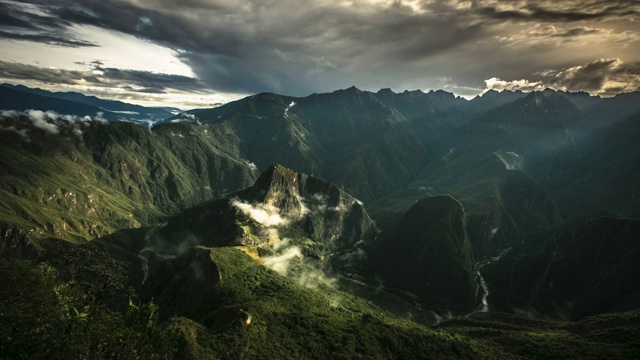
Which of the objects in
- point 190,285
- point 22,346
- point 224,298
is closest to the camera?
point 22,346

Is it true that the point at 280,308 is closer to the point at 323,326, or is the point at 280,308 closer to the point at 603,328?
the point at 323,326

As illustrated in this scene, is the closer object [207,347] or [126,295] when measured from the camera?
[126,295]

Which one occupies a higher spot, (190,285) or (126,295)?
(126,295)

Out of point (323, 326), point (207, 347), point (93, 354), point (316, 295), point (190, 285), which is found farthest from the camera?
point (316, 295)

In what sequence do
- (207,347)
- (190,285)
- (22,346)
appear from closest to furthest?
1. (22,346)
2. (207,347)
3. (190,285)

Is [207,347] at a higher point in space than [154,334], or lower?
lower

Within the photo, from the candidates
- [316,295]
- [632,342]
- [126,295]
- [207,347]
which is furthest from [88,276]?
[632,342]

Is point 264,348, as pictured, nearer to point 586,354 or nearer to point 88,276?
point 88,276

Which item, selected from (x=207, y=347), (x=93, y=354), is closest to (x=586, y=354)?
(x=207, y=347)

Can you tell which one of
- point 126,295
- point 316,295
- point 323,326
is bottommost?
point 316,295
